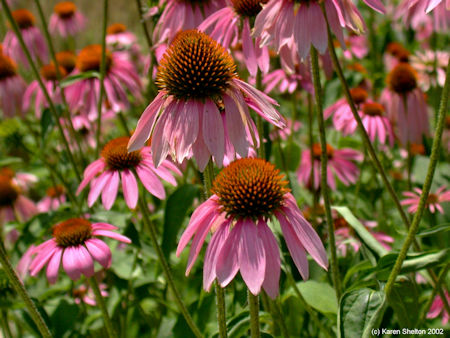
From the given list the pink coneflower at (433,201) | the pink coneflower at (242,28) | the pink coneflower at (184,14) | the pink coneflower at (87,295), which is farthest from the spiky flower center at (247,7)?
the pink coneflower at (87,295)

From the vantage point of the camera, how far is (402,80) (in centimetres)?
206

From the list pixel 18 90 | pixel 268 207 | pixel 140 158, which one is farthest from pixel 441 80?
pixel 18 90

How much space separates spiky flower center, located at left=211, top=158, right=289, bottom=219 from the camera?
89 cm

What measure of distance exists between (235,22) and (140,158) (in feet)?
1.34

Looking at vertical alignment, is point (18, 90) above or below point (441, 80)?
above

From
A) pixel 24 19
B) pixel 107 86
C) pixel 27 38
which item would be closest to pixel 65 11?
pixel 24 19

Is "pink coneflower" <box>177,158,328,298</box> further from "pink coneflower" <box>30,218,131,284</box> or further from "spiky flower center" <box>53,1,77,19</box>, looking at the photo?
"spiky flower center" <box>53,1,77,19</box>

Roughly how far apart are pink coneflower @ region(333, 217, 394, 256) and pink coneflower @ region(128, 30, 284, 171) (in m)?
0.78

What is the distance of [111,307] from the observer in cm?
164

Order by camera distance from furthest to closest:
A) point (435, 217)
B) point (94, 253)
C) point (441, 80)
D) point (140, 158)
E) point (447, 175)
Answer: point (441, 80), point (447, 175), point (435, 217), point (140, 158), point (94, 253)

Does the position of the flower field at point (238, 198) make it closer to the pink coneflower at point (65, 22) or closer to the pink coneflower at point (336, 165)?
the pink coneflower at point (336, 165)

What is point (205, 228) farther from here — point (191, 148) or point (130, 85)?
point (130, 85)

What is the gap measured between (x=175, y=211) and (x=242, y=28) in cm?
47

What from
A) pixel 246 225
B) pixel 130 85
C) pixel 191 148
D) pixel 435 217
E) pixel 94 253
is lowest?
pixel 435 217
